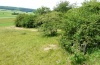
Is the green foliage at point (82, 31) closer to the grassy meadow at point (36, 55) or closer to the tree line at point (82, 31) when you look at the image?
the tree line at point (82, 31)

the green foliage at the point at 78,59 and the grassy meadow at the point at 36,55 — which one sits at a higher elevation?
the green foliage at the point at 78,59

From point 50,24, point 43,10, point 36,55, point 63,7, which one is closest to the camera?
point 36,55

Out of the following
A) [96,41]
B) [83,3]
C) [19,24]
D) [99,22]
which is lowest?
[19,24]

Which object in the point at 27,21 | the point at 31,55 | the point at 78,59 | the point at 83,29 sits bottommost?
the point at 31,55

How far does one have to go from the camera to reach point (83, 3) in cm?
1384

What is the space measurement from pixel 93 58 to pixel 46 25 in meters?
10.9

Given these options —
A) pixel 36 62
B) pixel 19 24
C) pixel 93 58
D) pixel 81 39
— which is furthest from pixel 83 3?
pixel 19 24

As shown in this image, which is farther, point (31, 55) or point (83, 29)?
point (31, 55)

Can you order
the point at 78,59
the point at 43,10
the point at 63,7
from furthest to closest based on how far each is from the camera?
the point at 63,7 → the point at 43,10 → the point at 78,59

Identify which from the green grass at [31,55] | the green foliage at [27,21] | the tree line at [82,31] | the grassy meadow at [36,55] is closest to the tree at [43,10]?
the green foliage at [27,21]

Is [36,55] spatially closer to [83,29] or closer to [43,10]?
[83,29]

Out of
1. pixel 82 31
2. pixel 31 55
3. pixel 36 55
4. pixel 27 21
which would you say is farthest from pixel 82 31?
pixel 27 21

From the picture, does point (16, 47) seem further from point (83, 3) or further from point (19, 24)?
point (19, 24)

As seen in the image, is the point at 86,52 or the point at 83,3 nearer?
the point at 86,52
